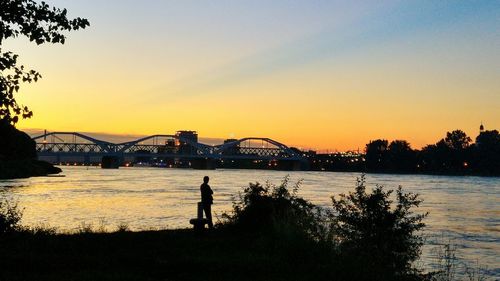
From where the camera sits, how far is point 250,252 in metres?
16.8

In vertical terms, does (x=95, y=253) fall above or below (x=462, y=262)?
above

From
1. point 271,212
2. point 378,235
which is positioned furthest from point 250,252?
point 271,212

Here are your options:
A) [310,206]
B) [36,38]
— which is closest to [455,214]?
[310,206]

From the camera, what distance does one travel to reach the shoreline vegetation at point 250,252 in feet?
43.1

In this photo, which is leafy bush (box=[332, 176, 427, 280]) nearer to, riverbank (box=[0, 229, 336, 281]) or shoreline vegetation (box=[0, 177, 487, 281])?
shoreline vegetation (box=[0, 177, 487, 281])

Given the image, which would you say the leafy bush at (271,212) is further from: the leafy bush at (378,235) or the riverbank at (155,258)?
the leafy bush at (378,235)

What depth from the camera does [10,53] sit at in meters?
10.2

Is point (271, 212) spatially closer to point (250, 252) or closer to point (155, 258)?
point (250, 252)

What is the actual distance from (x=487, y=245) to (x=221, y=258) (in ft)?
65.9

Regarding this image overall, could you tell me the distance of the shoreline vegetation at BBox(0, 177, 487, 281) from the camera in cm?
1312

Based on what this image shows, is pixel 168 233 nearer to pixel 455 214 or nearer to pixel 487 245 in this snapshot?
pixel 487 245

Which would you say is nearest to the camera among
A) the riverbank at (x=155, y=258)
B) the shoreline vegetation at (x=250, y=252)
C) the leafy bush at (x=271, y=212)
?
the riverbank at (x=155, y=258)

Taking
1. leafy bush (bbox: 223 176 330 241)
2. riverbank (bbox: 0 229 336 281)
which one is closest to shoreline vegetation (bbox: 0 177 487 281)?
riverbank (bbox: 0 229 336 281)

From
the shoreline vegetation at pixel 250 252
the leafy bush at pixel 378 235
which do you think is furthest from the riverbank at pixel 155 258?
the leafy bush at pixel 378 235
